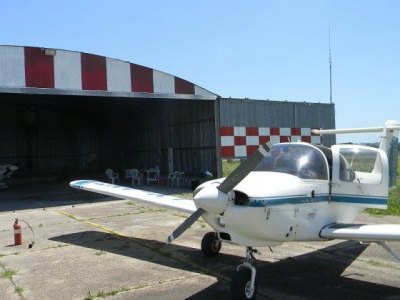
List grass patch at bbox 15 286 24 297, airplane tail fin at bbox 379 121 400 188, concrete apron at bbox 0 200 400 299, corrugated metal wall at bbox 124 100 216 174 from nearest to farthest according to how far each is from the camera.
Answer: concrete apron at bbox 0 200 400 299 → grass patch at bbox 15 286 24 297 → airplane tail fin at bbox 379 121 400 188 → corrugated metal wall at bbox 124 100 216 174

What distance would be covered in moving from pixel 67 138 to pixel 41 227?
23986 millimetres

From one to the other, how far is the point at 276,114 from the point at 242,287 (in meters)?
13.5

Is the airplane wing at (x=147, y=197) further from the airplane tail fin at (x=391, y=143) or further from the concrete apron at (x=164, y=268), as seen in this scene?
the airplane tail fin at (x=391, y=143)

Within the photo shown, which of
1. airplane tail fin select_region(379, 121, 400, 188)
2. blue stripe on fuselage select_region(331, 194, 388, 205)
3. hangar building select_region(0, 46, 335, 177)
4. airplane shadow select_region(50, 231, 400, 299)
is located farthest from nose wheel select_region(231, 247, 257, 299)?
hangar building select_region(0, 46, 335, 177)

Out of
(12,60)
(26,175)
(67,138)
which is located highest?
(12,60)

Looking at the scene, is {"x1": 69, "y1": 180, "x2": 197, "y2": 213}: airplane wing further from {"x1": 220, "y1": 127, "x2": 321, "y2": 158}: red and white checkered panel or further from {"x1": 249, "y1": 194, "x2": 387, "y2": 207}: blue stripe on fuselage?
{"x1": 220, "y1": 127, "x2": 321, "y2": 158}: red and white checkered panel

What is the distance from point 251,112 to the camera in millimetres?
16891

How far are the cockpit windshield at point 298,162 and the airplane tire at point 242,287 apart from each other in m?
1.36

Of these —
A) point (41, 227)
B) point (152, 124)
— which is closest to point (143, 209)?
point (41, 227)

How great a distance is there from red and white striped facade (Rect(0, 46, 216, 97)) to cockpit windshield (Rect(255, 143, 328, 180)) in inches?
390

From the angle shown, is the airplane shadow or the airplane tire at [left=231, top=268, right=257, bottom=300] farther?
the airplane shadow

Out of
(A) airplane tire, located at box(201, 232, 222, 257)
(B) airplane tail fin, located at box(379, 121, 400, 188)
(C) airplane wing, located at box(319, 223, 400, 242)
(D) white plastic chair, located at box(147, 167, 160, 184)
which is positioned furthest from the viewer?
(D) white plastic chair, located at box(147, 167, 160, 184)

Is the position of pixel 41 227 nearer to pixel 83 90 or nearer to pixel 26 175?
pixel 83 90

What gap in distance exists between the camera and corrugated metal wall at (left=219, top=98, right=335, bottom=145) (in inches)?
650
